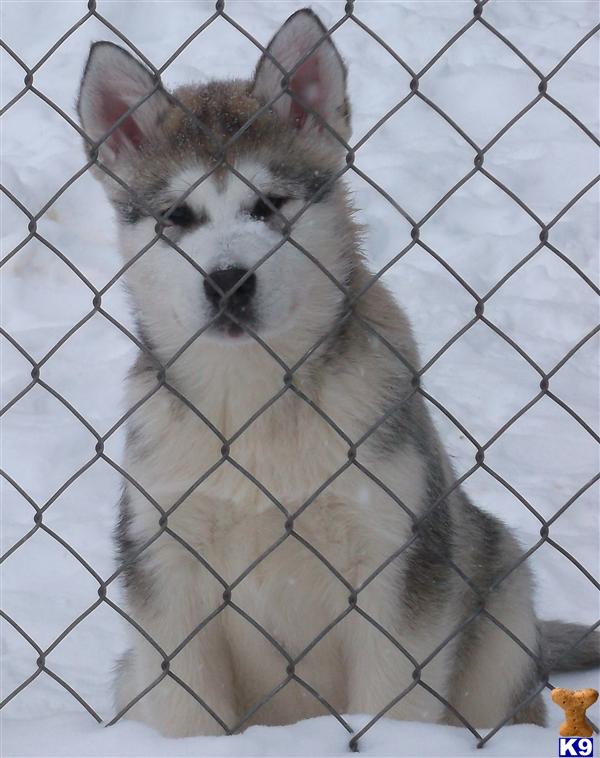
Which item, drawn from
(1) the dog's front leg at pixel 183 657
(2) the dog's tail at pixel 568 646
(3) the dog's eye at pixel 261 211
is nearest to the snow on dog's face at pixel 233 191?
(3) the dog's eye at pixel 261 211

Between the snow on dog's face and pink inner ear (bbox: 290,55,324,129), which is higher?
pink inner ear (bbox: 290,55,324,129)

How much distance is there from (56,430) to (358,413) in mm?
2340

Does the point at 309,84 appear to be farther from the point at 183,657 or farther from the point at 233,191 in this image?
the point at 183,657

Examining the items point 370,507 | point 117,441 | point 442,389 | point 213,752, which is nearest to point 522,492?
point 442,389

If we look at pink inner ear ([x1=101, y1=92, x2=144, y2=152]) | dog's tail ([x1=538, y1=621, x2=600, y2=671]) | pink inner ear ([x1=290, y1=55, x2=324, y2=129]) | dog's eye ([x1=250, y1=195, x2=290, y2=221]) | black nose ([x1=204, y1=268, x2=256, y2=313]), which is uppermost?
pink inner ear ([x1=290, y1=55, x2=324, y2=129])

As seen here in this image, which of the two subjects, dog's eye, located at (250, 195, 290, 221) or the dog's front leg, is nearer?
dog's eye, located at (250, 195, 290, 221)

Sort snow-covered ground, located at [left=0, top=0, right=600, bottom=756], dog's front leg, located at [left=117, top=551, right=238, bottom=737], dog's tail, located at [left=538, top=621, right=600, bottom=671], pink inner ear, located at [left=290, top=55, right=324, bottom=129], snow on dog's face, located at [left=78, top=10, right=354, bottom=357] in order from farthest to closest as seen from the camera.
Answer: snow-covered ground, located at [left=0, top=0, right=600, bottom=756]
dog's tail, located at [left=538, top=621, right=600, bottom=671]
dog's front leg, located at [left=117, top=551, right=238, bottom=737]
pink inner ear, located at [left=290, top=55, right=324, bottom=129]
snow on dog's face, located at [left=78, top=10, right=354, bottom=357]

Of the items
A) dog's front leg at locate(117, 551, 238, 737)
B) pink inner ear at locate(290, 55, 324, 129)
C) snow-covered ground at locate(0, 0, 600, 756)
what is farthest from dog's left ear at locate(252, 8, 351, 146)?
dog's front leg at locate(117, 551, 238, 737)

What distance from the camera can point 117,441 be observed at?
5156mm

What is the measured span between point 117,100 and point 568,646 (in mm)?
2291

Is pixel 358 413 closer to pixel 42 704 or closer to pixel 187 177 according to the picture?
pixel 187 177

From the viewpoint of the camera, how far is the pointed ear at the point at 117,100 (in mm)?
3113

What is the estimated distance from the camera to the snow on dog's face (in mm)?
2951

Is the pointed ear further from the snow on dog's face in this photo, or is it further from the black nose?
the black nose
